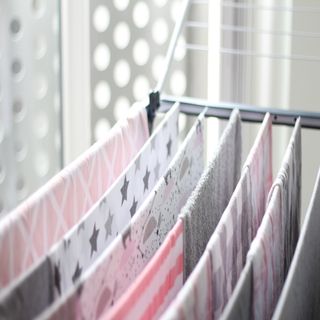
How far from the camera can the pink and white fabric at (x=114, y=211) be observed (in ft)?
1.90

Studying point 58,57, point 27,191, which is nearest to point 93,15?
point 58,57

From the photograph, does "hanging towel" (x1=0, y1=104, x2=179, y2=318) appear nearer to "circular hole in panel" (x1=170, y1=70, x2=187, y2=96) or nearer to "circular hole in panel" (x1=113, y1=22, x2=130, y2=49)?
"circular hole in panel" (x1=113, y1=22, x2=130, y2=49)

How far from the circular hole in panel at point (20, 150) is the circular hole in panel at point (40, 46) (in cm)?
11

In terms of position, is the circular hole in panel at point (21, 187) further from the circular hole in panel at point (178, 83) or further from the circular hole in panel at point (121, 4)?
the circular hole in panel at point (178, 83)

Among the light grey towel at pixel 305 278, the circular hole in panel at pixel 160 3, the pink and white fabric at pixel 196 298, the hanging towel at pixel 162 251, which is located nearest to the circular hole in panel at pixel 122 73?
the circular hole in panel at pixel 160 3

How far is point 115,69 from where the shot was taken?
1.15m

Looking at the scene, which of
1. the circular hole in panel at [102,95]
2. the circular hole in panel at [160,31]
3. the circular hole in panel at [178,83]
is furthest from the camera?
the circular hole in panel at [178,83]

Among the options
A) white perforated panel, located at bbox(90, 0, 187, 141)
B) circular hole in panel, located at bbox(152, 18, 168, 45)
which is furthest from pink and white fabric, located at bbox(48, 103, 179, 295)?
circular hole in panel, located at bbox(152, 18, 168, 45)

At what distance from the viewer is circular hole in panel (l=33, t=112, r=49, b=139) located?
101 cm

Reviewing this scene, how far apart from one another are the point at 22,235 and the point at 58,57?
49 cm

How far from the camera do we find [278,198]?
2.22 ft

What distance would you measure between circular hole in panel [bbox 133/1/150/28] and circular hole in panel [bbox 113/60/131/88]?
0.06 metres

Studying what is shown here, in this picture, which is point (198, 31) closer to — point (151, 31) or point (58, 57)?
point (151, 31)

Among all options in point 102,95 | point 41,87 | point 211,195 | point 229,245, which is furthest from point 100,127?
point 229,245
